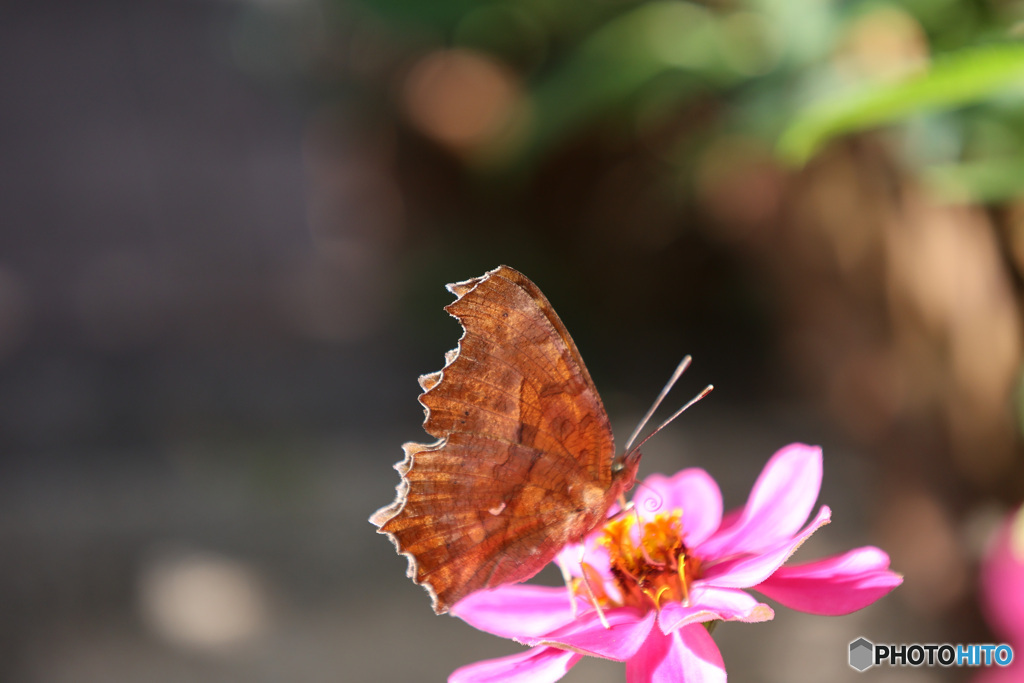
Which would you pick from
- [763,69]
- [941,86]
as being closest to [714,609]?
[941,86]

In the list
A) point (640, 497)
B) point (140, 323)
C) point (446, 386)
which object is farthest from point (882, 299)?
point (140, 323)

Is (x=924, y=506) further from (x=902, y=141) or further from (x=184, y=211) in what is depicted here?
(x=184, y=211)

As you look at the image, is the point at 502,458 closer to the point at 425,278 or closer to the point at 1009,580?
the point at 1009,580

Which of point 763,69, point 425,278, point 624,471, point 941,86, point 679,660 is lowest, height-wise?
point 679,660

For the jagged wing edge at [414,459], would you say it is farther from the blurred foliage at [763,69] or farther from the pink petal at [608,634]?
the blurred foliage at [763,69]

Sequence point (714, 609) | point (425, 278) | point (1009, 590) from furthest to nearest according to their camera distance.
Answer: point (425, 278), point (1009, 590), point (714, 609)

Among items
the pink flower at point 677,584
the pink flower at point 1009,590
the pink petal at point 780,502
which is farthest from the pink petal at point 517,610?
the pink flower at point 1009,590
